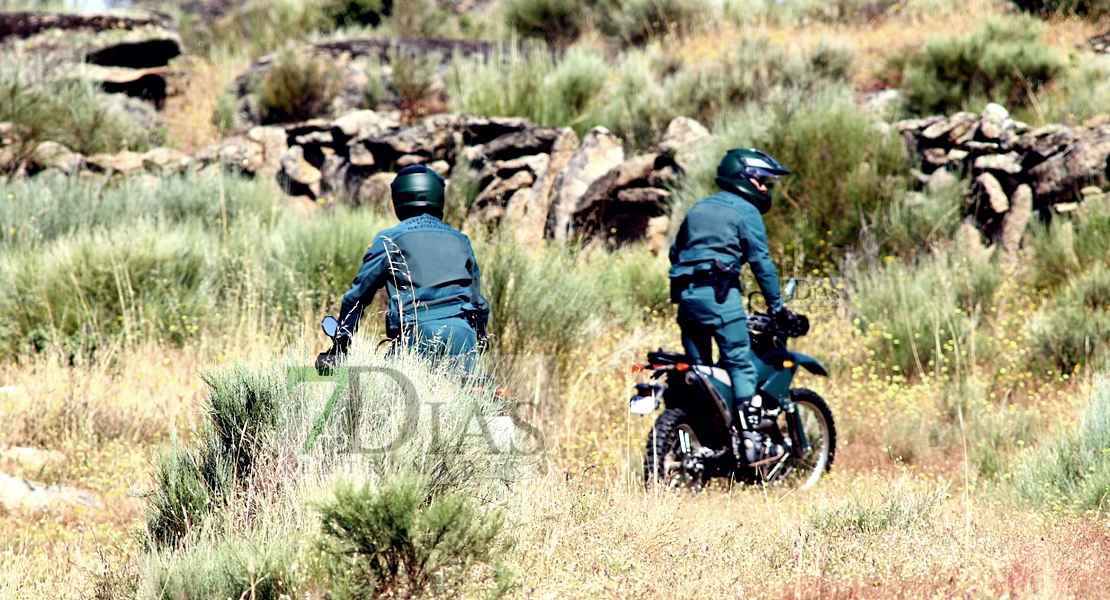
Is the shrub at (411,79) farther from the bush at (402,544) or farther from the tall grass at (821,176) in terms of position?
the bush at (402,544)

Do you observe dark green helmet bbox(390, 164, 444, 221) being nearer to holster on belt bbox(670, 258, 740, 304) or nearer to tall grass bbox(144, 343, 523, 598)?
tall grass bbox(144, 343, 523, 598)

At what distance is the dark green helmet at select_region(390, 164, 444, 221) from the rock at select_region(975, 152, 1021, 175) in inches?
275

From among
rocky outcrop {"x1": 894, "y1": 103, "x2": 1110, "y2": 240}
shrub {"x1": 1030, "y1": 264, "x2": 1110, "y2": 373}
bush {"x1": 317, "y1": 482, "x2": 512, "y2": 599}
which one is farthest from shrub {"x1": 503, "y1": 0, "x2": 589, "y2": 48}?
bush {"x1": 317, "y1": 482, "x2": 512, "y2": 599}

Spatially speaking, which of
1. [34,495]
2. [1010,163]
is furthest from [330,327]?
[1010,163]

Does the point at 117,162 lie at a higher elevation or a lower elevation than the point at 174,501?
lower

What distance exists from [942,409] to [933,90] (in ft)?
19.4

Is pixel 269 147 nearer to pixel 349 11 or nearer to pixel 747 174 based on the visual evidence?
pixel 747 174

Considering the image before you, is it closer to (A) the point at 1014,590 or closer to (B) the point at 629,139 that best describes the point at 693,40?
(B) the point at 629,139

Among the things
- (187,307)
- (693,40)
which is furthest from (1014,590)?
(693,40)

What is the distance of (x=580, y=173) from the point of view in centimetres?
1170

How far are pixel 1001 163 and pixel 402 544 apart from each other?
866 centimetres

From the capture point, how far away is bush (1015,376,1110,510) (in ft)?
18.3

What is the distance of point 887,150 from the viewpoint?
11.1 metres

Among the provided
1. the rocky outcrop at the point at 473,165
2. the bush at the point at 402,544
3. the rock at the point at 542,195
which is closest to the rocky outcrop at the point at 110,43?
the rocky outcrop at the point at 473,165
